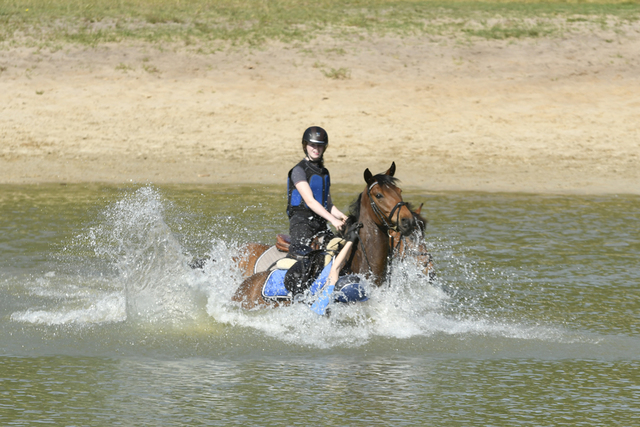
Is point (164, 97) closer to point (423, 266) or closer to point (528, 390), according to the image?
point (423, 266)

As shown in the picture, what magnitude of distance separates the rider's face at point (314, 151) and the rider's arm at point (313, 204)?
0.90 feet

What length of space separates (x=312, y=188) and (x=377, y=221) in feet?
2.57

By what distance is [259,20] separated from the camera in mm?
29500

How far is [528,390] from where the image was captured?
7.95m

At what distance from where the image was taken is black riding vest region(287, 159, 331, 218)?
30.1 feet

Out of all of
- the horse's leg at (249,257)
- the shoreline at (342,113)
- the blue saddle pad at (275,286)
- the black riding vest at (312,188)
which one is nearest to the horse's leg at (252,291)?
the blue saddle pad at (275,286)

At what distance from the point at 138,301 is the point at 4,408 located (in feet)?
10.8

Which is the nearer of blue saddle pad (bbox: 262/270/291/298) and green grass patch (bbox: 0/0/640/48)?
blue saddle pad (bbox: 262/270/291/298)

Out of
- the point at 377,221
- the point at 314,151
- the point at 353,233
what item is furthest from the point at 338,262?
the point at 314,151

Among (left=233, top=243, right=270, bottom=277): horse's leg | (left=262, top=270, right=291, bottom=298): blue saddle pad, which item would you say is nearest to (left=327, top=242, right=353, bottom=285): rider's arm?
(left=262, top=270, right=291, bottom=298): blue saddle pad

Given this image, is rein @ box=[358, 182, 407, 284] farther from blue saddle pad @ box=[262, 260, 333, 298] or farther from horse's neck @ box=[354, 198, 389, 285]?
blue saddle pad @ box=[262, 260, 333, 298]

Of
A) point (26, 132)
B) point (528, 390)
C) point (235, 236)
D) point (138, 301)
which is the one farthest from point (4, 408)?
point (26, 132)

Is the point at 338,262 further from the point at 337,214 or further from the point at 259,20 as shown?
the point at 259,20

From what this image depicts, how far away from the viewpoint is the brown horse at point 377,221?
8508 millimetres
